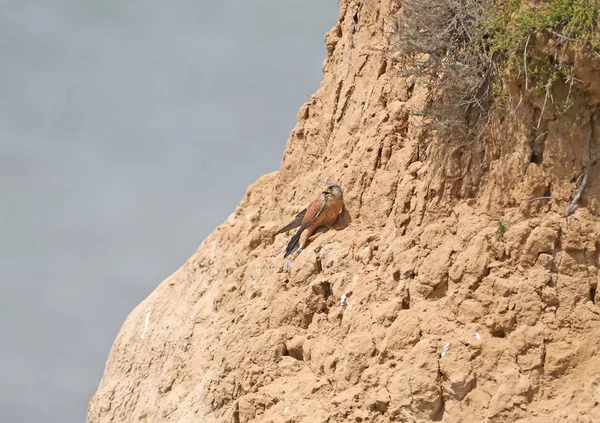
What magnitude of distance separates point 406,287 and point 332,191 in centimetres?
186

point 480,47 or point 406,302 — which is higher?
point 480,47

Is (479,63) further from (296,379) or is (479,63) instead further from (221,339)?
(221,339)

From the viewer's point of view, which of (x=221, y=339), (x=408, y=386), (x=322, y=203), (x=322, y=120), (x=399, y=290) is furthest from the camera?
(x=322, y=120)

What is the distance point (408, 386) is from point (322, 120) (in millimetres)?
4843

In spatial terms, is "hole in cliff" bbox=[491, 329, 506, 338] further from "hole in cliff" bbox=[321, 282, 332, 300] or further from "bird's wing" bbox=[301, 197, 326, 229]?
"bird's wing" bbox=[301, 197, 326, 229]

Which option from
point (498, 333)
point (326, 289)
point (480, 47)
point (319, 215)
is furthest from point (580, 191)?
point (319, 215)

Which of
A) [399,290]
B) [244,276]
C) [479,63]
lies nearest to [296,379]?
[399,290]

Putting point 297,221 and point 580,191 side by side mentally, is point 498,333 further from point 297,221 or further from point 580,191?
point 297,221

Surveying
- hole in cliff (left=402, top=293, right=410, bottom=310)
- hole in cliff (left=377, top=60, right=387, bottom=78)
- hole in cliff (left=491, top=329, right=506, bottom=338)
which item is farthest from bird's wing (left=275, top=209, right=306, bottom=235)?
hole in cliff (left=491, top=329, right=506, bottom=338)

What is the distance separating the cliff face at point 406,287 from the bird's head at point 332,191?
0.12 meters

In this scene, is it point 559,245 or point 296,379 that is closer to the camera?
point 559,245

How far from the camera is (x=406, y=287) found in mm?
9891

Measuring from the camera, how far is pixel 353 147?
39.1 ft

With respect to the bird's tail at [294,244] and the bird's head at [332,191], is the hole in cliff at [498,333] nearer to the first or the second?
the bird's head at [332,191]
